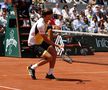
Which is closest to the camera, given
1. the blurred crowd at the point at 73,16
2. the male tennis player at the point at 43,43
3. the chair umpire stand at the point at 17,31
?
the male tennis player at the point at 43,43

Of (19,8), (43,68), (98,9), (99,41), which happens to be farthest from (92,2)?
(43,68)

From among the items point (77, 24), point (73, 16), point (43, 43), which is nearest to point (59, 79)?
point (43, 43)

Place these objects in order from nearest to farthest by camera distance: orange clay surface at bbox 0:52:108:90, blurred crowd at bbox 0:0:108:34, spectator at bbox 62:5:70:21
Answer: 1. orange clay surface at bbox 0:52:108:90
2. blurred crowd at bbox 0:0:108:34
3. spectator at bbox 62:5:70:21

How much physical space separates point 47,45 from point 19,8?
9.03 m

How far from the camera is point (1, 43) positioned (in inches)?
869

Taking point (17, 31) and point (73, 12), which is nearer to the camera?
point (17, 31)

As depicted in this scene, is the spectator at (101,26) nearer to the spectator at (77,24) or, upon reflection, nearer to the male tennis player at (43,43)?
the spectator at (77,24)

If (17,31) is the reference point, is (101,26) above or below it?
below

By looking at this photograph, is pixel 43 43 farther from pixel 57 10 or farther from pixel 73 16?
pixel 73 16

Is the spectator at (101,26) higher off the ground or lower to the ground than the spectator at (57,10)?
lower

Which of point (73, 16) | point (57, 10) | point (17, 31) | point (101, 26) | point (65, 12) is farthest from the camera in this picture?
point (101, 26)

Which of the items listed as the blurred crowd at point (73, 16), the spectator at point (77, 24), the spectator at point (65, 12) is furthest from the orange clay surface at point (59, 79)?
the spectator at point (65, 12)

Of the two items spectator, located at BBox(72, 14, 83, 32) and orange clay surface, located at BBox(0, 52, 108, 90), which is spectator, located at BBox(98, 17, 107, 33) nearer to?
spectator, located at BBox(72, 14, 83, 32)

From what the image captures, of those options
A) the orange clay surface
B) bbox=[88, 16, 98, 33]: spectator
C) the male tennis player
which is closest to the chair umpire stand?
the orange clay surface
